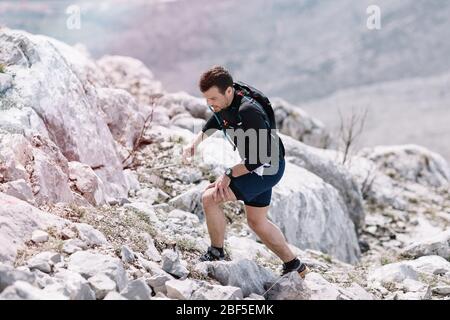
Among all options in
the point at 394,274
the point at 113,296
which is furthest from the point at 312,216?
the point at 113,296

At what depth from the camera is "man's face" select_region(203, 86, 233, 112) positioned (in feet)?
21.3

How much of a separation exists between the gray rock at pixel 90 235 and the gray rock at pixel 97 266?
20.9 inches

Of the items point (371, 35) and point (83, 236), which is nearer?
point (83, 236)

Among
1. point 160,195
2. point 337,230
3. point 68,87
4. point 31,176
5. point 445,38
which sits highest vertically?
point 445,38

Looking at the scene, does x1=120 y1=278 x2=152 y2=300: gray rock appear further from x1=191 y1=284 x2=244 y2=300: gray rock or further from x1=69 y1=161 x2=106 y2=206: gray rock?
x1=69 y1=161 x2=106 y2=206: gray rock

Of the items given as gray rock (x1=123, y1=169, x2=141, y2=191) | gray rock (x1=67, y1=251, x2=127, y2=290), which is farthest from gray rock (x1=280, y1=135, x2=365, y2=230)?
gray rock (x1=67, y1=251, x2=127, y2=290)

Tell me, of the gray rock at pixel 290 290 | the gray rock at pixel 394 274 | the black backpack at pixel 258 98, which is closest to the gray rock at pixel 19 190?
the black backpack at pixel 258 98

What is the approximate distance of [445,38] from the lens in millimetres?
73000

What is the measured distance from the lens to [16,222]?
622cm

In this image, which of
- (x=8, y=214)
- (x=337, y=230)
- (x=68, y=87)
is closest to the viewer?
(x=8, y=214)

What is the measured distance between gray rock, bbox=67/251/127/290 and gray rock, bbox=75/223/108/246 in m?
0.53

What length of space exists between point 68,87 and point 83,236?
10.7 feet

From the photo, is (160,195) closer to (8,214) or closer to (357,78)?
(8,214)
